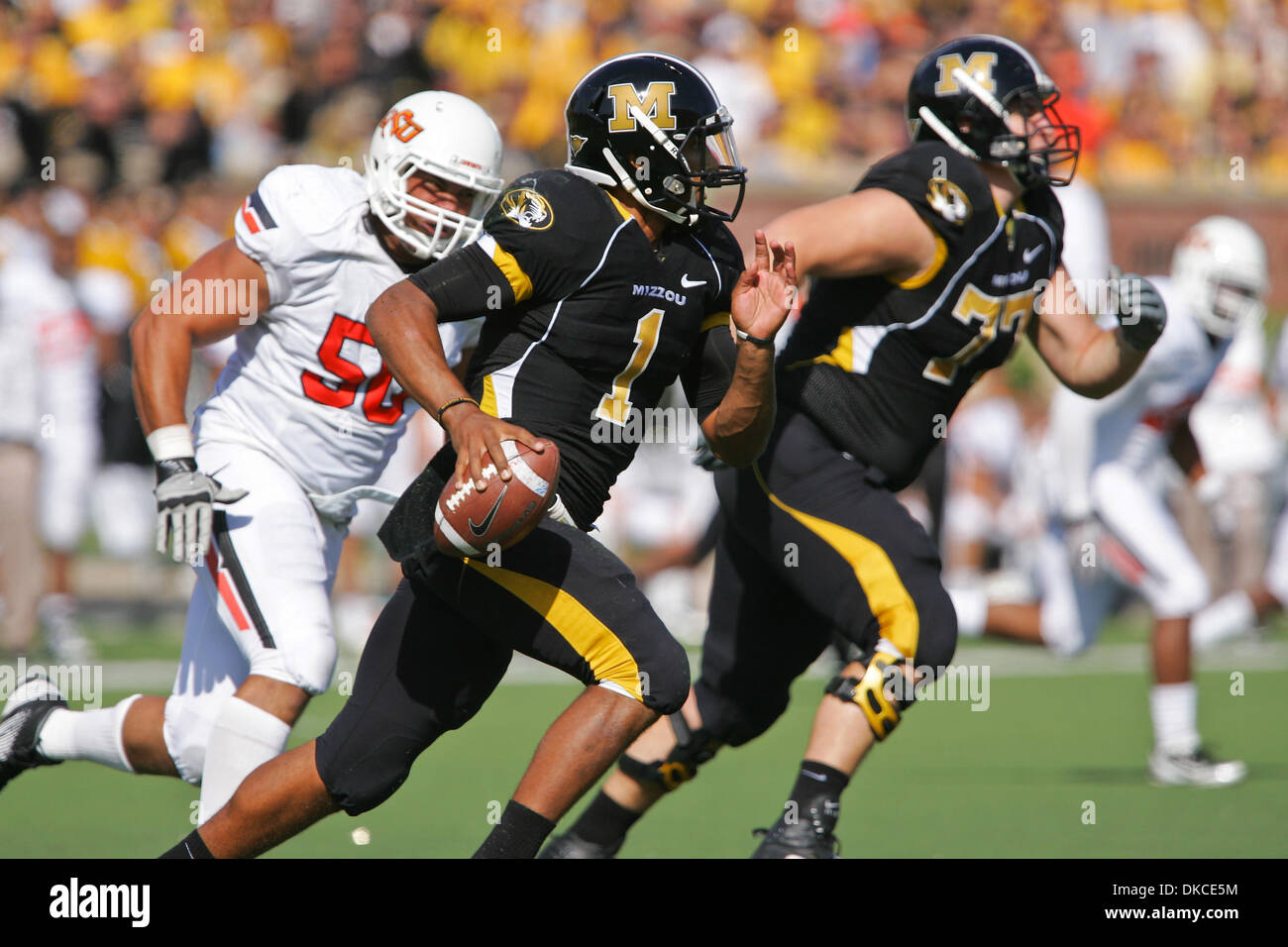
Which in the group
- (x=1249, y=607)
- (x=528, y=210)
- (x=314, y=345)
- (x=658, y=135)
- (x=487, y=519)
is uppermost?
(x=1249, y=607)

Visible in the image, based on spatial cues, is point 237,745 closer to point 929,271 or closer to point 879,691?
point 879,691

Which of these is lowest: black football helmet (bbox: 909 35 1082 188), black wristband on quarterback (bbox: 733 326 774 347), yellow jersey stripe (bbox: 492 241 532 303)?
black wristband on quarterback (bbox: 733 326 774 347)

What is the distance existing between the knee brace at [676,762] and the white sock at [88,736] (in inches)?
52.9

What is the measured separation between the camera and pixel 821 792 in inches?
153

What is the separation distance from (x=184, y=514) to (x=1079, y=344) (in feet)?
8.33

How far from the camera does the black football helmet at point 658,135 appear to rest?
11.6 feet

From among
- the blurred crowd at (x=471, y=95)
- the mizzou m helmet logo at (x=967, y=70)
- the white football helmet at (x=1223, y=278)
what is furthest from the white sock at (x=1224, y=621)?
the mizzou m helmet logo at (x=967, y=70)

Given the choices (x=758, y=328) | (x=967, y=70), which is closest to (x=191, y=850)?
(x=758, y=328)

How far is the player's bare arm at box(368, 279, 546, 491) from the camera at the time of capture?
314cm

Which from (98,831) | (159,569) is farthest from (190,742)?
(159,569)

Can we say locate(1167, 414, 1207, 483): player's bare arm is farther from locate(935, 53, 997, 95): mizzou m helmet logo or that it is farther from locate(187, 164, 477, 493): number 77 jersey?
locate(187, 164, 477, 493): number 77 jersey

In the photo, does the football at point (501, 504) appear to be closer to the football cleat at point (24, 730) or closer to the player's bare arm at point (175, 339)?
the player's bare arm at point (175, 339)

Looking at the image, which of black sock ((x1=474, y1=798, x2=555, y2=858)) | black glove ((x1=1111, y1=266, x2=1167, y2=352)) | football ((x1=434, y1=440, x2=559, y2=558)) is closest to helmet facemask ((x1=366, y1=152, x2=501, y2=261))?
football ((x1=434, y1=440, x2=559, y2=558))
